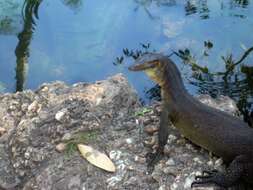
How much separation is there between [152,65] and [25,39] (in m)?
2.84

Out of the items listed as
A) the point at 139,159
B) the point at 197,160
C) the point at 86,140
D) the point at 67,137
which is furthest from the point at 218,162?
the point at 67,137

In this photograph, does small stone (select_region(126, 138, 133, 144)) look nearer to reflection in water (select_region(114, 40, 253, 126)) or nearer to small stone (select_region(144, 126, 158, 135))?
small stone (select_region(144, 126, 158, 135))

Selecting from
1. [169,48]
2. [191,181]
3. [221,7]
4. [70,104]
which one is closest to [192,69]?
[169,48]

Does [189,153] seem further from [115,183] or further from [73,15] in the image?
[73,15]

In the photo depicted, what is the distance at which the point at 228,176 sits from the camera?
13.6ft

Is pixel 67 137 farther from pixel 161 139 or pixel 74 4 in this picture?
pixel 74 4

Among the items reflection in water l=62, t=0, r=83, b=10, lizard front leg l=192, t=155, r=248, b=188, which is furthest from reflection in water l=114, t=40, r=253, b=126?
lizard front leg l=192, t=155, r=248, b=188

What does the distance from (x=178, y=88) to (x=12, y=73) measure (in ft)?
8.63

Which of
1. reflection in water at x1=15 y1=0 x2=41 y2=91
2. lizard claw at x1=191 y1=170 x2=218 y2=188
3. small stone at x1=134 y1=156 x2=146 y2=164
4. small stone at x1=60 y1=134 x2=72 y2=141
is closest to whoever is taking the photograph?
lizard claw at x1=191 y1=170 x2=218 y2=188

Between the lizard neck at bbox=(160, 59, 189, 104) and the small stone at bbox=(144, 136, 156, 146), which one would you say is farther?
the lizard neck at bbox=(160, 59, 189, 104)

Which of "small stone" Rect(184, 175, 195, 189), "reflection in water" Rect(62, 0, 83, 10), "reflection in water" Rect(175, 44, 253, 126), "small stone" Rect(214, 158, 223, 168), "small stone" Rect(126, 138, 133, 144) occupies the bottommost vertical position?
"reflection in water" Rect(175, 44, 253, 126)

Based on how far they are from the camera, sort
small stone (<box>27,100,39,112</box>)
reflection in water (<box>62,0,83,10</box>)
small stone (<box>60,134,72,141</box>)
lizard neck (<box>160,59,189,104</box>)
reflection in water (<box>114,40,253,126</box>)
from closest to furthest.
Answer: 1. small stone (<box>60,134,72,141</box>)
2. lizard neck (<box>160,59,189,104</box>)
3. small stone (<box>27,100,39,112</box>)
4. reflection in water (<box>114,40,253,126</box>)
5. reflection in water (<box>62,0,83,10</box>)

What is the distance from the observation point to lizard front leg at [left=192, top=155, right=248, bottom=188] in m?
4.12

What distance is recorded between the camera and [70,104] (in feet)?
15.7
